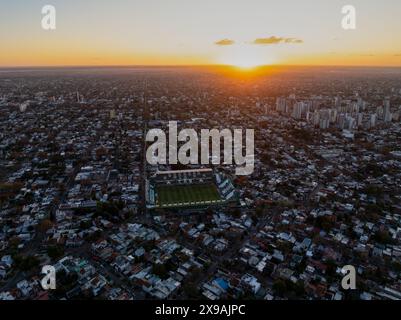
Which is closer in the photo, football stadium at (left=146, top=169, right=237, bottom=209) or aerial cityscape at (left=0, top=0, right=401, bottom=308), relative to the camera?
aerial cityscape at (left=0, top=0, right=401, bottom=308)

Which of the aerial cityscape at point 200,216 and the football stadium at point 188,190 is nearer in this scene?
the aerial cityscape at point 200,216

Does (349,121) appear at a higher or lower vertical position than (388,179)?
higher

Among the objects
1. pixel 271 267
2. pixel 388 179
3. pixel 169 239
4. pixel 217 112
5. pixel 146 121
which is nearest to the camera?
pixel 271 267

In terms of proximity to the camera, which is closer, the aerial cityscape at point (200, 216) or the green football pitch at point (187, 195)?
the aerial cityscape at point (200, 216)

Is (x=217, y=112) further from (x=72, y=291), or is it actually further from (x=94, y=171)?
(x=72, y=291)

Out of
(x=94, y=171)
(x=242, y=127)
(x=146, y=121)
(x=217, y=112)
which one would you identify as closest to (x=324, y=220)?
(x=94, y=171)

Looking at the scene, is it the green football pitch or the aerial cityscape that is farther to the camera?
the green football pitch
